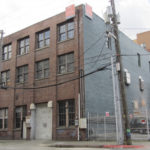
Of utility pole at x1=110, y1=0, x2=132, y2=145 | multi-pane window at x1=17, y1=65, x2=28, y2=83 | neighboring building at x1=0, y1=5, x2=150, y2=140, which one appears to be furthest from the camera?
multi-pane window at x1=17, y1=65, x2=28, y2=83

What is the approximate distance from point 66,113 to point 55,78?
365 centimetres

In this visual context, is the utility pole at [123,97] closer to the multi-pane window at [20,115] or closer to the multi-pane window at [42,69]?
the multi-pane window at [42,69]

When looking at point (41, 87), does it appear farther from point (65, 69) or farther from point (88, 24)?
point (88, 24)

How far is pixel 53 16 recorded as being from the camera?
Answer: 25266 mm

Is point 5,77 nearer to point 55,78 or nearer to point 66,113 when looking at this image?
point 55,78

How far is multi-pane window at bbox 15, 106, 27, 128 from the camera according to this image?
25.7 meters

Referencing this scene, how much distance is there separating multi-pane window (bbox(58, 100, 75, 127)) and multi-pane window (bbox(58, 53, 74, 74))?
3.09 meters

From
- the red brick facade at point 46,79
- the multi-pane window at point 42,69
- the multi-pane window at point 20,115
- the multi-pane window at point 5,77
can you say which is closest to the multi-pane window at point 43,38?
the red brick facade at point 46,79

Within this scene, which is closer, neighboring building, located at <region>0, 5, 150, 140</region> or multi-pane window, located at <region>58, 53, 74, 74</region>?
neighboring building, located at <region>0, 5, 150, 140</region>

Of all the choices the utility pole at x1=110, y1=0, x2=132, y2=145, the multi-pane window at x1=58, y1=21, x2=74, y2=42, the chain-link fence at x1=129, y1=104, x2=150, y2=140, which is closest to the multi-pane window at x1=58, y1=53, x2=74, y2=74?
the multi-pane window at x1=58, y1=21, x2=74, y2=42

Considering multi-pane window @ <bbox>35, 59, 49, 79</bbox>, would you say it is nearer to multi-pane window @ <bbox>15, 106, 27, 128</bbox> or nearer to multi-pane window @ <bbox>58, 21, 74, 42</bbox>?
multi-pane window @ <bbox>58, 21, 74, 42</bbox>

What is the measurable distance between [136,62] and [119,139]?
20131 millimetres

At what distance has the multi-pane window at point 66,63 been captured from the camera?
23069 millimetres

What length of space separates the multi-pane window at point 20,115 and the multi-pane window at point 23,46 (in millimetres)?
6478
